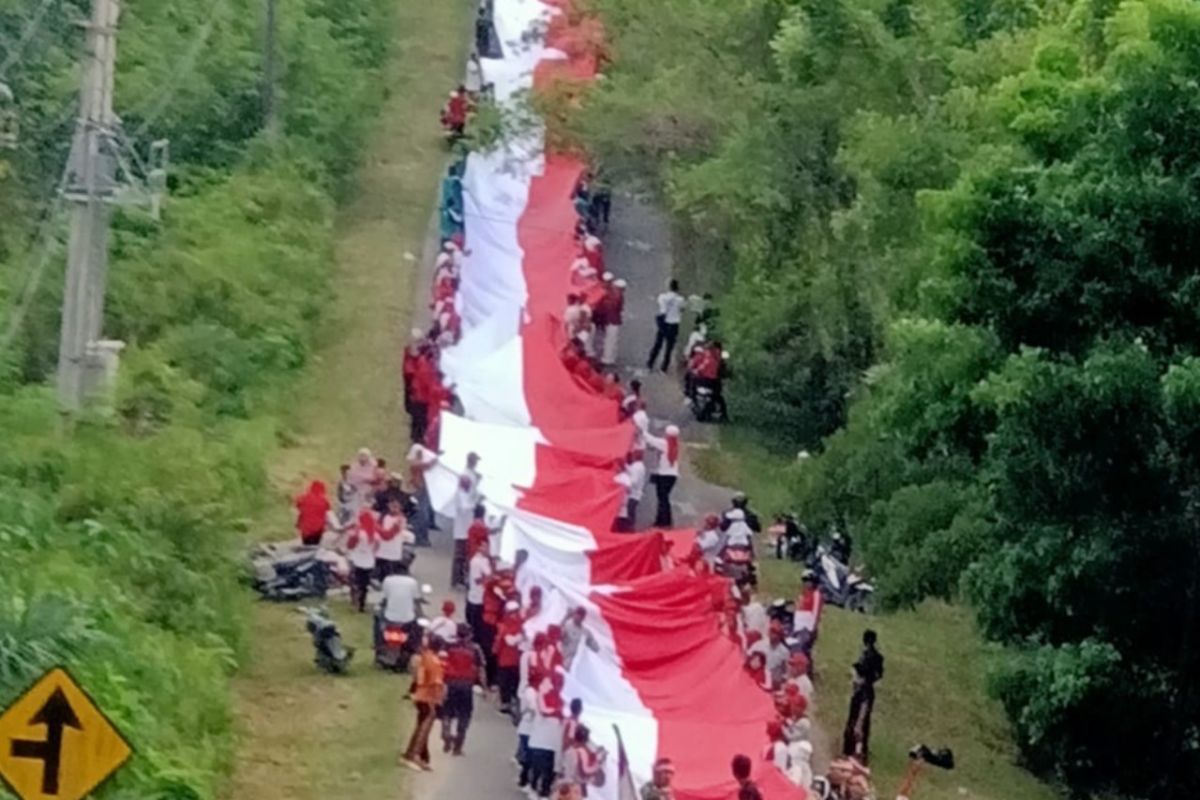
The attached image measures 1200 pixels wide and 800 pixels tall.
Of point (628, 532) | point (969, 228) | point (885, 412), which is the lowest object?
point (628, 532)

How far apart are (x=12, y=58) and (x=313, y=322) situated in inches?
200

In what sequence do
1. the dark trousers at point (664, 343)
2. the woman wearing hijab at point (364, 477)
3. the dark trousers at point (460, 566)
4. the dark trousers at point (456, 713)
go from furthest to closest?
the dark trousers at point (664, 343), the woman wearing hijab at point (364, 477), the dark trousers at point (460, 566), the dark trousers at point (456, 713)

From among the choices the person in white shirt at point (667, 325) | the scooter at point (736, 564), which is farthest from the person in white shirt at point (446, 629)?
the person in white shirt at point (667, 325)

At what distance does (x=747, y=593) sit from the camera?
25.4 metres

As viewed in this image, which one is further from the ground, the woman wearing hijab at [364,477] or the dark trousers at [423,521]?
the woman wearing hijab at [364,477]

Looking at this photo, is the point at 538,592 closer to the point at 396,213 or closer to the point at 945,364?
the point at 945,364

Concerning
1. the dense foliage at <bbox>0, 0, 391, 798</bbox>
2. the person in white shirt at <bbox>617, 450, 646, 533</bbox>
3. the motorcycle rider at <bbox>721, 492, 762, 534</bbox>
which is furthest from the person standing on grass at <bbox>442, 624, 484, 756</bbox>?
the person in white shirt at <bbox>617, 450, 646, 533</bbox>

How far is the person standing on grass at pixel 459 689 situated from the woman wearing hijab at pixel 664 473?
7269mm

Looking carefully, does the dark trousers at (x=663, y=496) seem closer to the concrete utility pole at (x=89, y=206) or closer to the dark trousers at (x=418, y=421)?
the dark trousers at (x=418, y=421)

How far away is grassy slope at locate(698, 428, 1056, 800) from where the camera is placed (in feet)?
78.1

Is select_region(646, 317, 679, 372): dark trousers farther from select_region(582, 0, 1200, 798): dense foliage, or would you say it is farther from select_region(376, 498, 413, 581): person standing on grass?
select_region(376, 498, 413, 581): person standing on grass

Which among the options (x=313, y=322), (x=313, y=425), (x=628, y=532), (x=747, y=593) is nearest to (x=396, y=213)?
(x=313, y=322)

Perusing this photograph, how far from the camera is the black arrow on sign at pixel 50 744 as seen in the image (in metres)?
11.7

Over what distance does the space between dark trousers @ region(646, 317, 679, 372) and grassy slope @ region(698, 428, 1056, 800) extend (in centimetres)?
438
